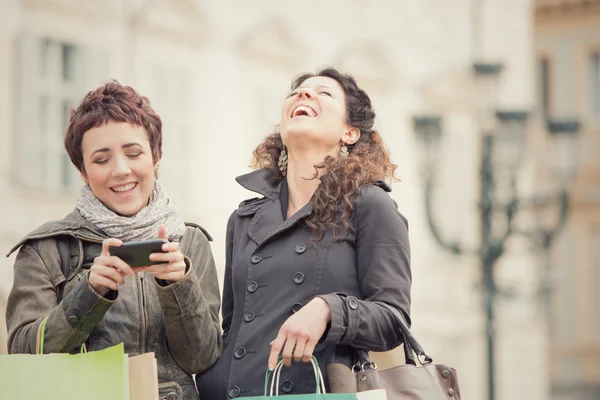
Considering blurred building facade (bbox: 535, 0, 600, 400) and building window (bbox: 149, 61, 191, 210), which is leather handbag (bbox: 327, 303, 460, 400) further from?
blurred building facade (bbox: 535, 0, 600, 400)

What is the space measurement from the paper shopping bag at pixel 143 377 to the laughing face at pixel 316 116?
74cm

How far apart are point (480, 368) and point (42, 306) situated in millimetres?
17230

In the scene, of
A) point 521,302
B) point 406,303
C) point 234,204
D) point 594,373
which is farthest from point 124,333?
point 594,373

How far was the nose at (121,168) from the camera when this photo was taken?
3848 millimetres

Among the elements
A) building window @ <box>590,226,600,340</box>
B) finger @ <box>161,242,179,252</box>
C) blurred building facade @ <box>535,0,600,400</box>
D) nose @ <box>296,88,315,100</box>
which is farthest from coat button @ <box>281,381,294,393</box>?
building window @ <box>590,226,600,340</box>

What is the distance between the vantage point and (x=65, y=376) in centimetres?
352

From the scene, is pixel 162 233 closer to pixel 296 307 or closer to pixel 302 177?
pixel 296 307

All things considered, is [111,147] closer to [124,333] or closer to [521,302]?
[124,333]

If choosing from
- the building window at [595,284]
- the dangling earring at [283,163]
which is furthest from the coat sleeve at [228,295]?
the building window at [595,284]

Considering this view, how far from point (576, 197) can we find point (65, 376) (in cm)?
2755

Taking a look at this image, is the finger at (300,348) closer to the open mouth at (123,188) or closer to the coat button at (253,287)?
the coat button at (253,287)

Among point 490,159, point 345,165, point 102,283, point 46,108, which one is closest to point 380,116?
point 490,159

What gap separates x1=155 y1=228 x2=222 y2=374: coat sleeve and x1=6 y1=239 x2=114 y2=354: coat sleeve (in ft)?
0.59

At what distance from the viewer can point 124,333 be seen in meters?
3.80
